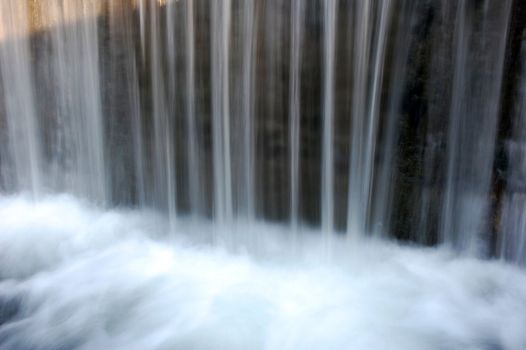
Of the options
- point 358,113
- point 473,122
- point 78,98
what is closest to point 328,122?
point 358,113

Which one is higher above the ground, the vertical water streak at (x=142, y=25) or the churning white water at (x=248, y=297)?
the vertical water streak at (x=142, y=25)

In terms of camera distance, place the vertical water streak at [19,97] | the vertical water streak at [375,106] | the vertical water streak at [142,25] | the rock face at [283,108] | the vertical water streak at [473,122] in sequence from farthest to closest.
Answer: the vertical water streak at [19,97] < the vertical water streak at [142,25] < the vertical water streak at [375,106] < the rock face at [283,108] < the vertical water streak at [473,122]

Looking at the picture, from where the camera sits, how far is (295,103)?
4.42 meters

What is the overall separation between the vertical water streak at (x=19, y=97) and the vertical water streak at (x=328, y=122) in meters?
3.60

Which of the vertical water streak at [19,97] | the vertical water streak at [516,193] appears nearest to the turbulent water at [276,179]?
the vertical water streak at [516,193]

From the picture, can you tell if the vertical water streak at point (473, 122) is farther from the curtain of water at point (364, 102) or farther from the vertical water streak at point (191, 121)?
the vertical water streak at point (191, 121)

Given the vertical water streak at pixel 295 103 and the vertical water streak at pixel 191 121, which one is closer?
the vertical water streak at pixel 295 103

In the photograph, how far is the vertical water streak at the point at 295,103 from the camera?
13.9 ft

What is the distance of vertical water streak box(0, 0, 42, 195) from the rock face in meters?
0.07

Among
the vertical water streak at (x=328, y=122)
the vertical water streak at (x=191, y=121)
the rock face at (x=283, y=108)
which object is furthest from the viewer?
the vertical water streak at (x=191, y=121)

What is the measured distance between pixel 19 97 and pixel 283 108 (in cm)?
348

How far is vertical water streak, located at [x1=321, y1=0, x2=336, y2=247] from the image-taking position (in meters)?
4.14

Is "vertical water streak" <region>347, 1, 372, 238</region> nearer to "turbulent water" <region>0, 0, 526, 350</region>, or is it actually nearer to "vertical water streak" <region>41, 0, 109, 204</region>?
"turbulent water" <region>0, 0, 526, 350</region>

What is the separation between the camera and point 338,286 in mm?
4109
